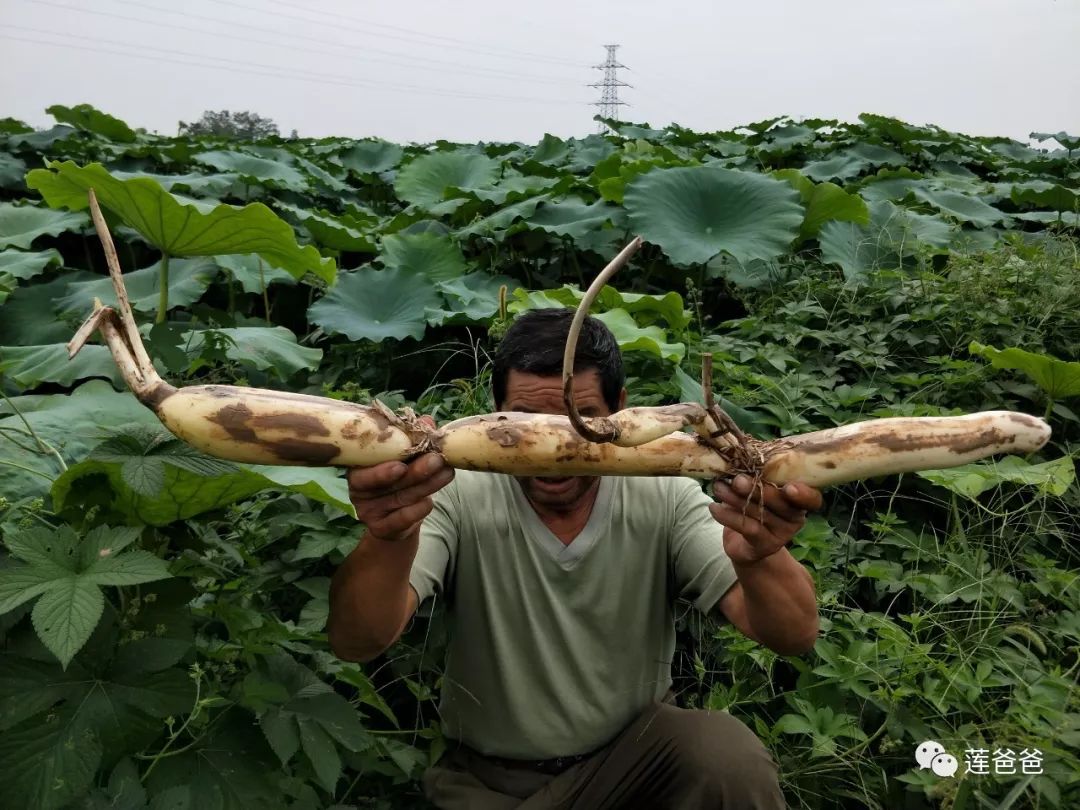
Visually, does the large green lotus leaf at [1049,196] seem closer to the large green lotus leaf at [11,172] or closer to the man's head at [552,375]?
the man's head at [552,375]

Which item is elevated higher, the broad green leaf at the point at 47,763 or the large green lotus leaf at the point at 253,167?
the large green lotus leaf at the point at 253,167

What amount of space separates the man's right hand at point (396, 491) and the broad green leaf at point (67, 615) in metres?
0.45

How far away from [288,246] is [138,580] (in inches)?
59.9

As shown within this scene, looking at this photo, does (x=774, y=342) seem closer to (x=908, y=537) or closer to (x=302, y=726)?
(x=908, y=537)

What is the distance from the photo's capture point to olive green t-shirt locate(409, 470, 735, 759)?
2102mm

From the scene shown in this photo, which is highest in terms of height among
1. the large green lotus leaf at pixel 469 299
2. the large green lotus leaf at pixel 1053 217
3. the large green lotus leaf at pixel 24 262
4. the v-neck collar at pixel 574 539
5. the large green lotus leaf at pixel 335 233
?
the large green lotus leaf at pixel 1053 217

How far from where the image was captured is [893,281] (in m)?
4.29

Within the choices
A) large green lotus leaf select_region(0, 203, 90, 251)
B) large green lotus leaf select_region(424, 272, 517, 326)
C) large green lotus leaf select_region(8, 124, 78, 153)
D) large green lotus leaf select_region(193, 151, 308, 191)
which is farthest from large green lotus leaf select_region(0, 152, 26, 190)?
large green lotus leaf select_region(424, 272, 517, 326)

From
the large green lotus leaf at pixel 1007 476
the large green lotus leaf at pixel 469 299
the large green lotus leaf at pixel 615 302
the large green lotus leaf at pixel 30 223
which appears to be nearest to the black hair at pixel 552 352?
the large green lotus leaf at pixel 1007 476

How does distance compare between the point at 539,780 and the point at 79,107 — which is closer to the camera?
the point at 539,780

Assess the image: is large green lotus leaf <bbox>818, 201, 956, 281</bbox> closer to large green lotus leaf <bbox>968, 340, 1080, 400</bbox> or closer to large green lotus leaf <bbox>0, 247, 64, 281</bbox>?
large green lotus leaf <bbox>968, 340, 1080, 400</bbox>

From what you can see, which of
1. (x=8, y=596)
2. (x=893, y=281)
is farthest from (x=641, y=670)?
(x=893, y=281)

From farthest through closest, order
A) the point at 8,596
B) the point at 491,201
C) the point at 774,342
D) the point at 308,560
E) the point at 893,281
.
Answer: the point at 491,201 < the point at 893,281 < the point at 774,342 < the point at 308,560 < the point at 8,596

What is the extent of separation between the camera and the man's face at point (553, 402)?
6.64 ft
